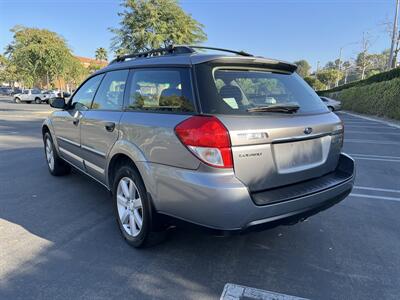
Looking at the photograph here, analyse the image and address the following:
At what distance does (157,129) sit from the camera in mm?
2863

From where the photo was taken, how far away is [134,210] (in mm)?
3289

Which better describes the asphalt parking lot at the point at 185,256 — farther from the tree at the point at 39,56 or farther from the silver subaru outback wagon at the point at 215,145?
the tree at the point at 39,56

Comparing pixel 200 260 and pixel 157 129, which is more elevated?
pixel 157 129

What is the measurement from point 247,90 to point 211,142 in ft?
2.57

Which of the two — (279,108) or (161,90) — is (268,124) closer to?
(279,108)

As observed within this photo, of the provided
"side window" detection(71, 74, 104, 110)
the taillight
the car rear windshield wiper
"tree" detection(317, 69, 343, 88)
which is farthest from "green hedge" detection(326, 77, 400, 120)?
"tree" detection(317, 69, 343, 88)

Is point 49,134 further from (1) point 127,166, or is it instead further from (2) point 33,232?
(1) point 127,166

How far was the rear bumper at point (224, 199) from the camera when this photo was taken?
8.12 ft

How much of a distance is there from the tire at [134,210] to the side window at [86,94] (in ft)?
4.46

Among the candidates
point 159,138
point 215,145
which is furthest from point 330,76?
point 215,145

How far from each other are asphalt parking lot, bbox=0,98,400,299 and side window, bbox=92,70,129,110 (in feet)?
4.29

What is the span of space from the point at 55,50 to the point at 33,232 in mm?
28918

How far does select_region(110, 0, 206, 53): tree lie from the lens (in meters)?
20.4

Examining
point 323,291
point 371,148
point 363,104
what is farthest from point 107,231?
point 363,104
